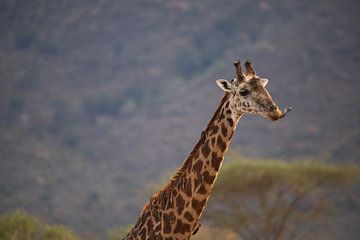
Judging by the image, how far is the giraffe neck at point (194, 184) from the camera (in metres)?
8.32

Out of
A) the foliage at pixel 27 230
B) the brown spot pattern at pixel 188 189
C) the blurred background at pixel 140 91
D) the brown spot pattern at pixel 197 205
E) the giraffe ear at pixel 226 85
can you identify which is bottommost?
the brown spot pattern at pixel 197 205

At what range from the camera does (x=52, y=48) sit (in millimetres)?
63844

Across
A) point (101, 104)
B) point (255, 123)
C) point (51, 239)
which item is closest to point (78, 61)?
point (101, 104)

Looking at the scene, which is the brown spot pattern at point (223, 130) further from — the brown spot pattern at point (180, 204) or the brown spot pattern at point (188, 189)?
the brown spot pattern at point (180, 204)

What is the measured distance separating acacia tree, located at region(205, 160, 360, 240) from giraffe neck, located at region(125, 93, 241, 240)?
17.3m

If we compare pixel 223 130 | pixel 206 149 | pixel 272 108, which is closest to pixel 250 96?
pixel 272 108

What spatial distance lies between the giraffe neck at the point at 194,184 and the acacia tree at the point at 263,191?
1726 centimetres

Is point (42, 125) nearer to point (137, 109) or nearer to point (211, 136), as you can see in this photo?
point (137, 109)

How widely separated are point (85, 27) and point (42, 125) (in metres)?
14.6

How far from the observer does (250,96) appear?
7.98 m

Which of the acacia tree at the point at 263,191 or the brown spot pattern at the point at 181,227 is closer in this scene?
the brown spot pattern at the point at 181,227

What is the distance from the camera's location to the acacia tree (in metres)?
26.1

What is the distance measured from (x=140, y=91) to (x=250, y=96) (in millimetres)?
54163

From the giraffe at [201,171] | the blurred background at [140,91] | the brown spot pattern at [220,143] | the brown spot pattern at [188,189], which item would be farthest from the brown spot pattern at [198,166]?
the blurred background at [140,91]
